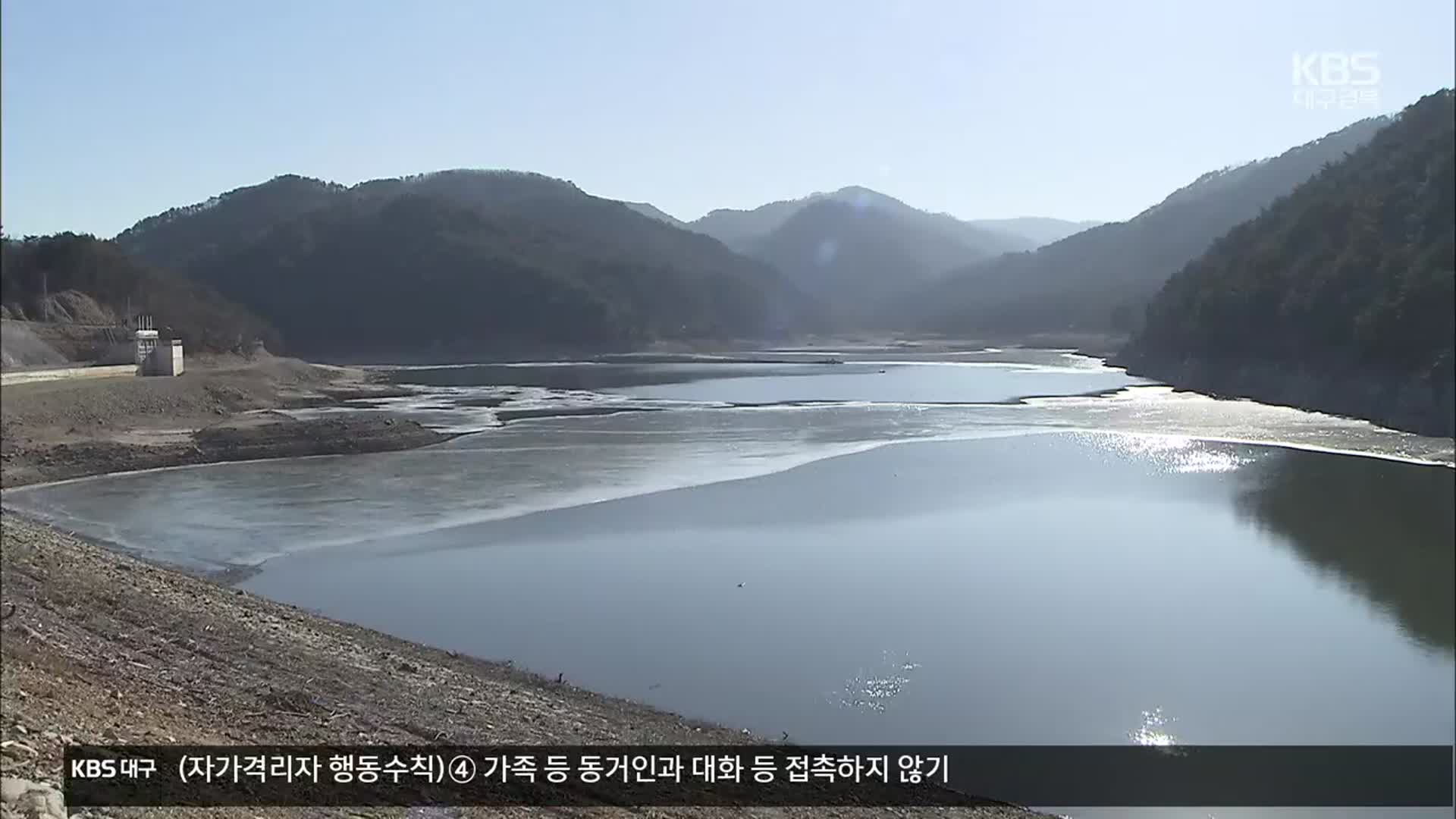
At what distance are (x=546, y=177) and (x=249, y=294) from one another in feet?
279

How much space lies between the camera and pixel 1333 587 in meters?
11.7

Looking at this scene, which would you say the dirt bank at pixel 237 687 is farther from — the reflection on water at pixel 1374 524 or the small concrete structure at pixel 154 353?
the small concrete structure at pixel 154 353

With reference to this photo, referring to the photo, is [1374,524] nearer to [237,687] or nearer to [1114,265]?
[237,687]

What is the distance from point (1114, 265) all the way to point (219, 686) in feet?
419

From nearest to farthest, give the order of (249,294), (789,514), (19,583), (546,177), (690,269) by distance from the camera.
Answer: (19,583)
(789,514)
(249,294)
(690,269)
(546,177)

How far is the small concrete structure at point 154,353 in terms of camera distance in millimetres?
27266

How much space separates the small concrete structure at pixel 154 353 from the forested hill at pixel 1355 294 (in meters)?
31.7

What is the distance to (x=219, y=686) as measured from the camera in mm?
7262

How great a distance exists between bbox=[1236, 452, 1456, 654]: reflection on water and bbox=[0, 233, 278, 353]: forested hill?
14.0m

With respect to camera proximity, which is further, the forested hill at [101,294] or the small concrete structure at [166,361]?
the small concrete structure at [166,361]

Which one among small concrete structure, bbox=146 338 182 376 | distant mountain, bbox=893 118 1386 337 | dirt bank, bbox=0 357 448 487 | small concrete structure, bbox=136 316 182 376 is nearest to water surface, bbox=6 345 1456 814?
dirt bank, bbox=0 357 448 487

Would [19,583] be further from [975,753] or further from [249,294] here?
[249,294]

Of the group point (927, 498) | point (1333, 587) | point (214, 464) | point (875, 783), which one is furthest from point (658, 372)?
point (875, 783)
